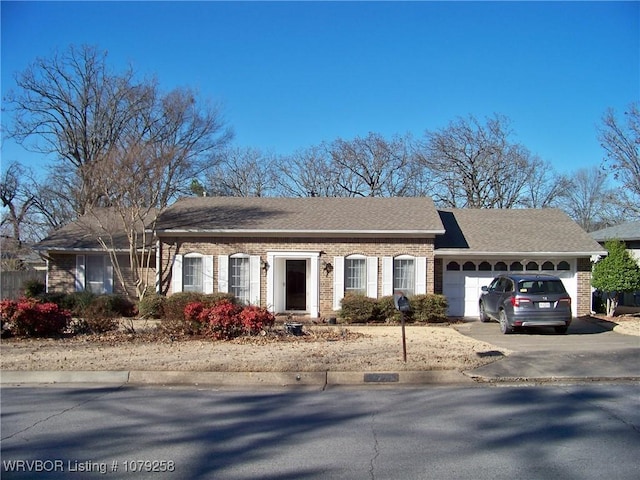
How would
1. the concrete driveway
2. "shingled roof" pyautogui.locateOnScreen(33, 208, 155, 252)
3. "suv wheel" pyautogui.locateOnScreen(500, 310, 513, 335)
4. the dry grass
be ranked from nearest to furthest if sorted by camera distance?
the concrete driveway → the dry grass → "suv wheel" pyautogui.locateOnScreen(500, 310, 513, 335) → "shingled roof" pyautogui.locateOnScreen(33, 208, 155, 252)

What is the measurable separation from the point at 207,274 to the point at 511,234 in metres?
11.0

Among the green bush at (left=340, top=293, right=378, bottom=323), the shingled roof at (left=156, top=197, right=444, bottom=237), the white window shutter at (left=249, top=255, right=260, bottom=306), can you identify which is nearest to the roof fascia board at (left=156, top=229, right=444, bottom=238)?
the shingled roof at (left=156, top=197, right=444, bottom=237)

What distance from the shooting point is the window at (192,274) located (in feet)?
65.0

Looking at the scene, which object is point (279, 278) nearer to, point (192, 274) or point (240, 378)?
point (192, 274)

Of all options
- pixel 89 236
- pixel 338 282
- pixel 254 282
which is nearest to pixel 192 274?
pixel 254 282

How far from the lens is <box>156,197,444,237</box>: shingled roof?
762 inches

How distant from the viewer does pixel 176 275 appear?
64.9 ft

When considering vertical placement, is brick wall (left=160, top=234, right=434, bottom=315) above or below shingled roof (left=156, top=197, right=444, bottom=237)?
below

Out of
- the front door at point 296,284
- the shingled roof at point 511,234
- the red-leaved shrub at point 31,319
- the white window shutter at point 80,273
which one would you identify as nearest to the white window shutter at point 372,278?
the shingled roof at point 511,234

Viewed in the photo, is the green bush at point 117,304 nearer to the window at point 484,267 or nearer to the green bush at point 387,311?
the green bush at point 387,311

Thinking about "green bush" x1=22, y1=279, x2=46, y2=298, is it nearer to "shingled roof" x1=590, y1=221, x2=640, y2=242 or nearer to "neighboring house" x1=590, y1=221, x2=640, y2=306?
"neighboring house" x1=590, y1=221, x2=640, y2=306

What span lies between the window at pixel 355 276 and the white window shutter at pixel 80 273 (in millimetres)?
9602

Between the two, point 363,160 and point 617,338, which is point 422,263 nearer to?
point 617,338

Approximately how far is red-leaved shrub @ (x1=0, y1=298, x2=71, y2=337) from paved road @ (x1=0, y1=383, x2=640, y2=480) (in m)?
4.36
